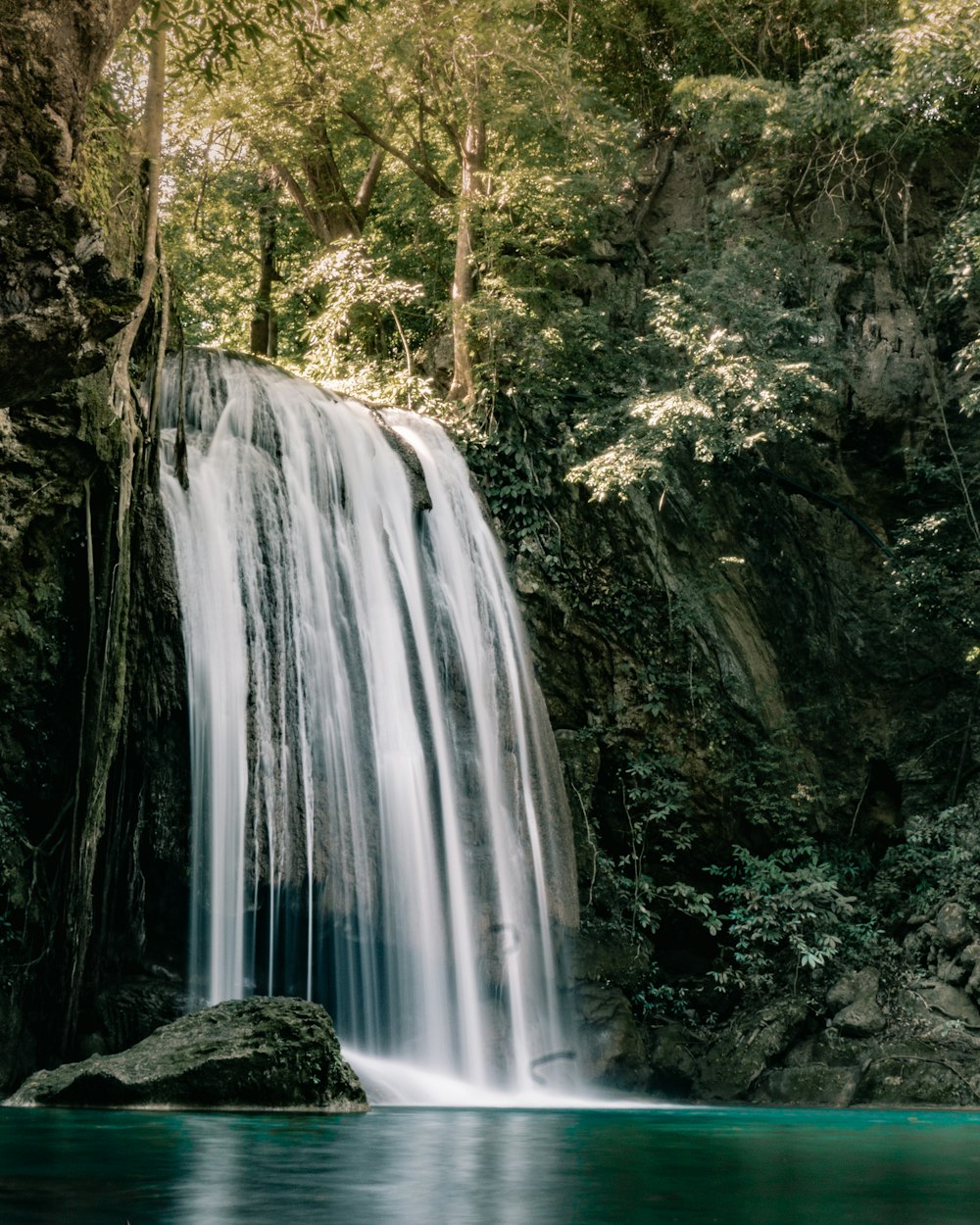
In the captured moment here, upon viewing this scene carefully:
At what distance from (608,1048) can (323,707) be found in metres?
4.49

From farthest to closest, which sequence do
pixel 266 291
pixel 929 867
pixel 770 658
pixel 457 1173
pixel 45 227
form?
pixel 266 291 → pixel 770 658 → pixel 929 867 → pixel 457 1173 → pixel 45 227

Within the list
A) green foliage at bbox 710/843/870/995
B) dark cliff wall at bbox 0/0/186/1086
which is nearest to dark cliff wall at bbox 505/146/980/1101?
green foliage at bbox 710/843/870/995

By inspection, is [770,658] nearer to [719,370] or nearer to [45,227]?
[719,370]

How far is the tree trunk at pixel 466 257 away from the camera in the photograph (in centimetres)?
1525

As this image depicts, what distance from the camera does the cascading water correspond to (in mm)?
9469

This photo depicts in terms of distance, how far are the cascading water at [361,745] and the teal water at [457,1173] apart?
3080mm

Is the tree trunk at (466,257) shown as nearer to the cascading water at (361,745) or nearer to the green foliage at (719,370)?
the green foliage at (719,370)

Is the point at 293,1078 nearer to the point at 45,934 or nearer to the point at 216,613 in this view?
the point at 45,934

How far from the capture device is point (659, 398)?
13.8 meters

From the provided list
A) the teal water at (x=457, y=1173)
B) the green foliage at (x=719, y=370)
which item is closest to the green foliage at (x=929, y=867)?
the green foliage at (x=719, y=370)

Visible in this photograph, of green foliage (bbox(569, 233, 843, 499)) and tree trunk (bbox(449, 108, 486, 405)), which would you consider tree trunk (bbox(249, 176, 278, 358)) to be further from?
green foliage (bbox(569, 233, 843, 499))

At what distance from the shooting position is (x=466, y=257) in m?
15.7

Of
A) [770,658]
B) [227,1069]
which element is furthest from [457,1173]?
[770,658]

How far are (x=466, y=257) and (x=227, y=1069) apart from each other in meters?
11.7
